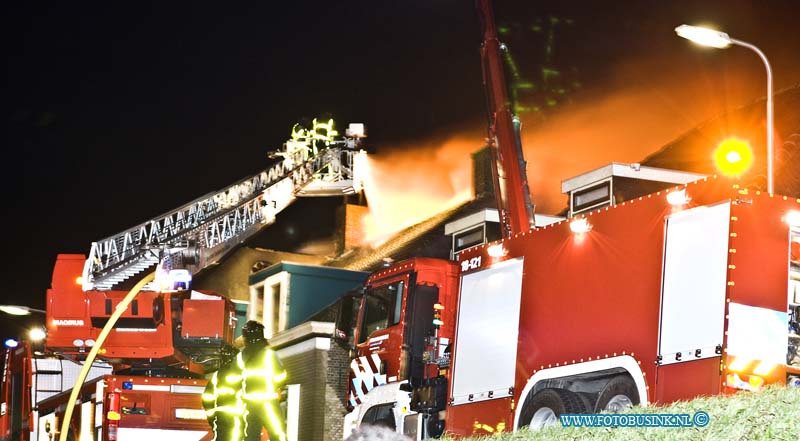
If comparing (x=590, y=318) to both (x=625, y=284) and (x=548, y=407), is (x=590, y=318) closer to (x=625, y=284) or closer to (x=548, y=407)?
(x=625, y=284)

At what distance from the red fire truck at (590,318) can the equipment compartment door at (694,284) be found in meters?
0.01

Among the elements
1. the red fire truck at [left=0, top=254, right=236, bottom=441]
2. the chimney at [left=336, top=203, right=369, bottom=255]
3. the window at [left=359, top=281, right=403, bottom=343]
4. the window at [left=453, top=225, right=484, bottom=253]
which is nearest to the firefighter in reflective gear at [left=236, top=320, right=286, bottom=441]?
the window at [left=359, top=281, right=403, bottom=343]

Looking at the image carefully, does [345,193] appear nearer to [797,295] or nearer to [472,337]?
[472,337]

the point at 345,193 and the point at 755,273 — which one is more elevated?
the point at 345,193

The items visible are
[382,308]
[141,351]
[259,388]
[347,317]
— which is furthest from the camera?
[141,351]

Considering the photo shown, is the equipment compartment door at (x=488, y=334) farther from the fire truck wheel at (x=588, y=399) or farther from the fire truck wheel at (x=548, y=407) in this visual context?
the fire truck wheel at (x=588, y=399)

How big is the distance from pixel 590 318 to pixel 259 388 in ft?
12.8

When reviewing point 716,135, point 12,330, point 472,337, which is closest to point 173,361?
point 472,337

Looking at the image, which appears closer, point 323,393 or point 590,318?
point 590,318

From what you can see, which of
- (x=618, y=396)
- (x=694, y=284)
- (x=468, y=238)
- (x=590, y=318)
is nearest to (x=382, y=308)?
(x=590, y=318)

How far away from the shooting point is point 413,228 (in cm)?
3438

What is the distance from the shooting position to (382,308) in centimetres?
1666

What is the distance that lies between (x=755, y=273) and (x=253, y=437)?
17.1ft

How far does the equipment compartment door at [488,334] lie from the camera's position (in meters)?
14.3
